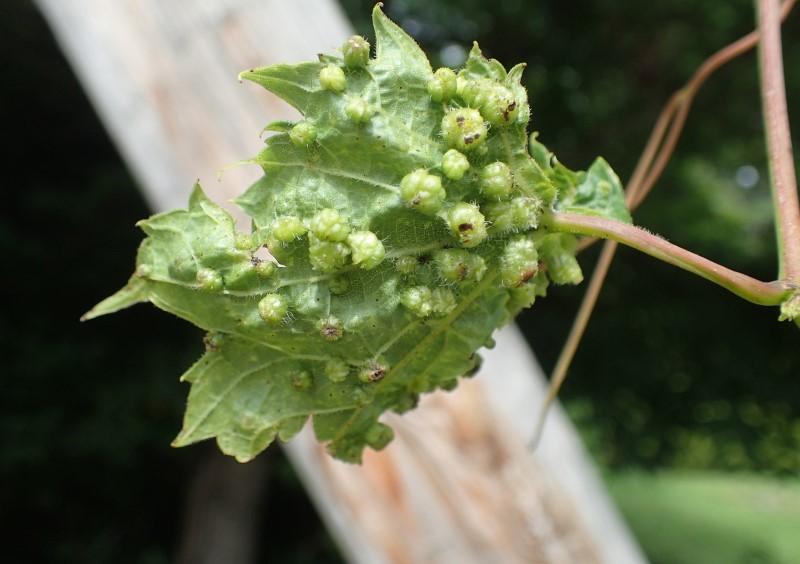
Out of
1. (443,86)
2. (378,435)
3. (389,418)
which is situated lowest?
(389,418)

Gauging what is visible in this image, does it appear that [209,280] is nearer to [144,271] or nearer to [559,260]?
[144,271]

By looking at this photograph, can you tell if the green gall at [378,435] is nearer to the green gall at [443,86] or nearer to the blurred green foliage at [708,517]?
the green gall at [443,86]

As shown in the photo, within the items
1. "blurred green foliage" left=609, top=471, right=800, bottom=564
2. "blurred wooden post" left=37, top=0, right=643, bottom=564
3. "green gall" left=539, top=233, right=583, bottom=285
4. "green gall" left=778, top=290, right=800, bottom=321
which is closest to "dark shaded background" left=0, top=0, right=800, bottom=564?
"blurred green foliage" left=609, top=471, right=800, bottom=564

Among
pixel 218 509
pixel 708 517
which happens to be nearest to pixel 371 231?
pixel 218 509

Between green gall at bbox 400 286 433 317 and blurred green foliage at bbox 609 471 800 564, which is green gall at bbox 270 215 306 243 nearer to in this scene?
green gall at bbox 400 286 433 317

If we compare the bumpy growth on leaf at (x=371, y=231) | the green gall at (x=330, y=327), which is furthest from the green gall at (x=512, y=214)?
the green gall at (x=330, y=327)

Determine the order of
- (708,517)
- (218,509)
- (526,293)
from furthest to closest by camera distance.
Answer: (708,517)
(218,509)
(526,293)
